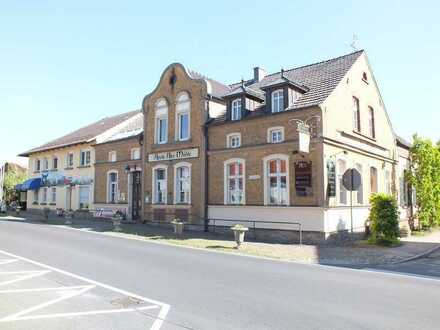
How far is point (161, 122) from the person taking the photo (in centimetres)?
2459

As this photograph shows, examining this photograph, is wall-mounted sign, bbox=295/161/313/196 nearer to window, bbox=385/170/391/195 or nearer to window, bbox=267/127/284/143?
window, bbox=267/127/284/143

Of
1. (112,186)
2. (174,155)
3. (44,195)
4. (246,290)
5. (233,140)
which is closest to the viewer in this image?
(246,290)

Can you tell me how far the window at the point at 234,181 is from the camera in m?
19.5

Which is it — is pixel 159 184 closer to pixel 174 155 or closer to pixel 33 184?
pixel 174 155

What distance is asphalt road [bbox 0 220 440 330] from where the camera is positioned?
570cm

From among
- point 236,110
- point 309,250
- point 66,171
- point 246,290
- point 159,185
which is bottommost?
point 309,250

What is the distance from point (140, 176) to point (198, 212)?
252 inches

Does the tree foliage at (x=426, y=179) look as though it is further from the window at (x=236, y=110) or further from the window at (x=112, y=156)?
the window at (x=112, y=156)

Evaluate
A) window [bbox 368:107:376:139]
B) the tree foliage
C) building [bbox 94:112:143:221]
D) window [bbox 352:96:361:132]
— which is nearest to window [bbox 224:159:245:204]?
window [bbox 352:96:361:132]

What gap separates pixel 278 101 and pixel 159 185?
9797mm

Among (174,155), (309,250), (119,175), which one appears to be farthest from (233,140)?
(119,175)

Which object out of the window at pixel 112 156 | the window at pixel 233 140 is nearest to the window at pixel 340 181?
the window at pixel 233 140

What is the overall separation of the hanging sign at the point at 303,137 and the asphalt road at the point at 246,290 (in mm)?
6146

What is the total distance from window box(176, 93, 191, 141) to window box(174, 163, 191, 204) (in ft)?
5.89
